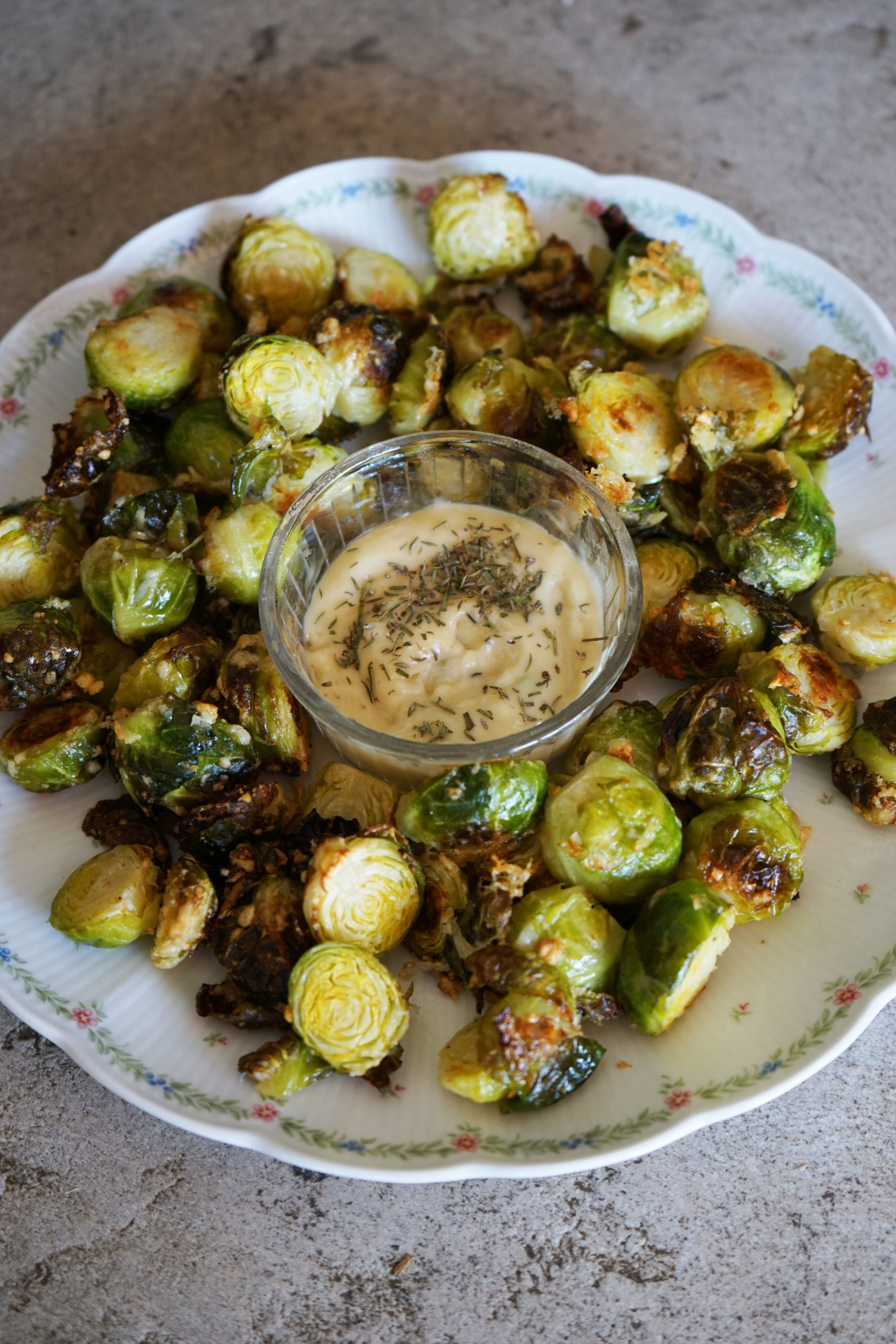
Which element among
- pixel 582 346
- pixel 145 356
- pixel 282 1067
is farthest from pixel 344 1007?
pixel 582 346

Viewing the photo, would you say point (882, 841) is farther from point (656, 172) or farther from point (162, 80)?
point (162, 80)

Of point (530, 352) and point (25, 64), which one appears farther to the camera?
point (25, 64)

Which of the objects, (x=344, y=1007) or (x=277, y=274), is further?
(x=277, y=274)

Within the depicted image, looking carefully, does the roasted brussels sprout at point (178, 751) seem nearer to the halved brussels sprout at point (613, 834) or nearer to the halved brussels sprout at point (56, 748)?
the halved brussels sprout at point (56, 748)

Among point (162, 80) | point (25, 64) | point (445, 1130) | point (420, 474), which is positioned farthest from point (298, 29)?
point (445, 1130)

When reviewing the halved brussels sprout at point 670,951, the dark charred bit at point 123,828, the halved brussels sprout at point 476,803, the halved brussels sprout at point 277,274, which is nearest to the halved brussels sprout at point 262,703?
the dark charred bit at point 123,828

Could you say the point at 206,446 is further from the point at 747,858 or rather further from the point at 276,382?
the point at 747,858
